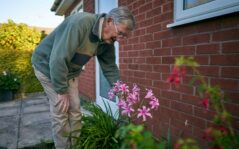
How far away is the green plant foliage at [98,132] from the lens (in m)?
2.96

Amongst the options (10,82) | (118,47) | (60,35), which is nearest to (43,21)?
(10,82)

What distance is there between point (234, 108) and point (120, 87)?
0.98m

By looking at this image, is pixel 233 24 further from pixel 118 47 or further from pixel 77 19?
pixel 118 47

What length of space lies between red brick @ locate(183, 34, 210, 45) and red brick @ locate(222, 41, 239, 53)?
0.72ft

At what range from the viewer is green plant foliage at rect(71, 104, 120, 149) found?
2959mm

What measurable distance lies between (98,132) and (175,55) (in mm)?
1191

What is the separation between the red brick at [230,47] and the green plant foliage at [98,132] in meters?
1.38

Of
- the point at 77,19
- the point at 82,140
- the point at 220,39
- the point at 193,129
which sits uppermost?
the point at 77,19

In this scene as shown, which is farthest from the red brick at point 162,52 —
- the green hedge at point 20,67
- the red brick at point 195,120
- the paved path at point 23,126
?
the green hedge at point 20,67

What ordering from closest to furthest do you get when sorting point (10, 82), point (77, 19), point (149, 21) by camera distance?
point (77, 19), point (149, 21), point (10, 82)

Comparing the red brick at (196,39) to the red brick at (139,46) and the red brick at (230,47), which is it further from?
the red brick at (139,46)

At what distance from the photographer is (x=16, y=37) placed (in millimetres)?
12602

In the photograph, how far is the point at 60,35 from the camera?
8.32ft

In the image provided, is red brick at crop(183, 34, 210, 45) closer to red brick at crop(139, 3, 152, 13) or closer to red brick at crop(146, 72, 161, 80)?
red brick at crop(146, 72, 161, 80)
